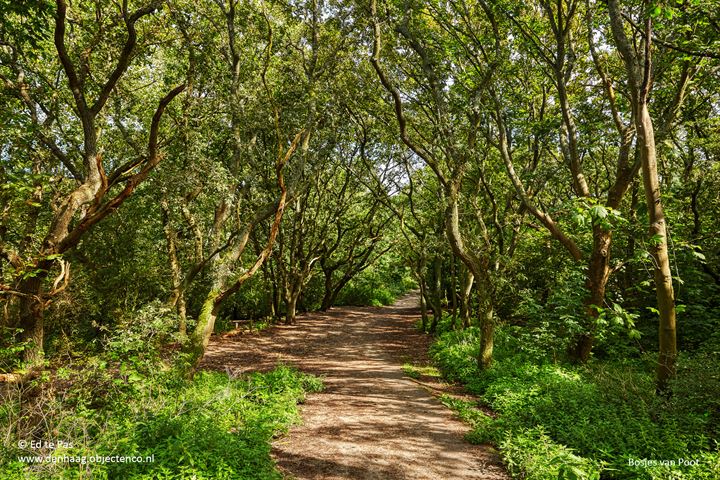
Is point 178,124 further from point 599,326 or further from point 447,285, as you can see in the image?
point 447,285

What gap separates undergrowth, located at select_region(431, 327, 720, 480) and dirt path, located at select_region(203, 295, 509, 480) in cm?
58

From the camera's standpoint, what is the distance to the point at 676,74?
11125 mm

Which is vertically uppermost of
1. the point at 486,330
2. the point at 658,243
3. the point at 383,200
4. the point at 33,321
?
the point at 383,200

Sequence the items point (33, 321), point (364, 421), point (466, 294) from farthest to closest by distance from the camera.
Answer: point (466, 294), point (364, 421), point (33, 321)

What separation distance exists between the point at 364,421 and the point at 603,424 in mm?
4451

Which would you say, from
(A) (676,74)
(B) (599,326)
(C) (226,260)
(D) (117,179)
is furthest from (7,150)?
(A) (676,74)

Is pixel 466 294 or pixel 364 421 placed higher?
pixel 466 294

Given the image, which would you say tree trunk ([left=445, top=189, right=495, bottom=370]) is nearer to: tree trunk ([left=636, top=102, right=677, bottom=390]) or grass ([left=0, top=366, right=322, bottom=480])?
tree trunk ([left=636, top=102, right=677, bottom=390])

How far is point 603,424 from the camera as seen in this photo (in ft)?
21.1

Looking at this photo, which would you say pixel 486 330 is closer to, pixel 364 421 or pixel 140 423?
pixel 364 421

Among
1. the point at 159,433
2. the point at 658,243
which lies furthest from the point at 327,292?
the point at 658,243

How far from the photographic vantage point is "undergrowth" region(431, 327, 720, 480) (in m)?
5.27

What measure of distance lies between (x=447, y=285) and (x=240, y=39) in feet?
68.3

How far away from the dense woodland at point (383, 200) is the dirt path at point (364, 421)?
575 millimetres
